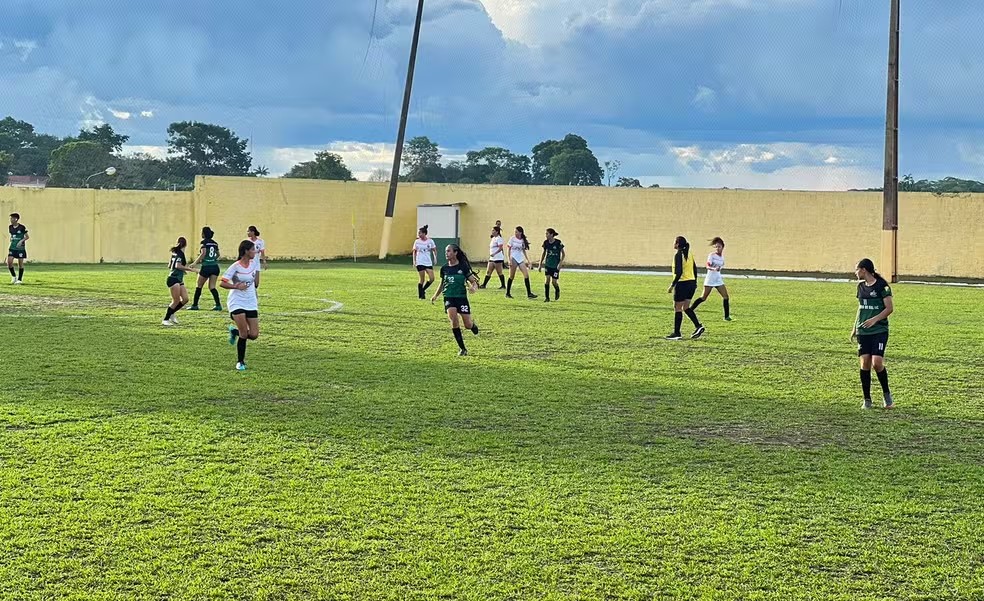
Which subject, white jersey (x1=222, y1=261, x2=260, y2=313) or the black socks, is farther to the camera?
white jersey (x1=222, y1=261, x2=260, y2=313)

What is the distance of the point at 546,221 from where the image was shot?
4862 cm

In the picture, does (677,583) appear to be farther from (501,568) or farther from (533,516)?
(533,516)

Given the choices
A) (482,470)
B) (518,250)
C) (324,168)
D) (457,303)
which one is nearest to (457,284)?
(457,303)

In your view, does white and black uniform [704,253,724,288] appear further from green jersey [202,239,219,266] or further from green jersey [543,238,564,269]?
green jersey [202,239,219,266]

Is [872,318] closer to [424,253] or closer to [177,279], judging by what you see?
[177,279]

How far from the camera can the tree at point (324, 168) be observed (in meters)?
78.6

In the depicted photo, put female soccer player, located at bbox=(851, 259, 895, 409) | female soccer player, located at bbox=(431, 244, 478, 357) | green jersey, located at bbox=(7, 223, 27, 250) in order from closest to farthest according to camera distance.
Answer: female soccer player, located at bbox=(851, 259, 895, 409), female soccer player, located at bbox=(431, 244, 478, 357), green jersey, located at bbox=(7, 223, 27, 250)

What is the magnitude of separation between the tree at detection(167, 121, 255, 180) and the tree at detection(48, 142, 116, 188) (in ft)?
18.7

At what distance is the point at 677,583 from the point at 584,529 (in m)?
1.18

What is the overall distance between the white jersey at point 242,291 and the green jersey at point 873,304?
25.0ft

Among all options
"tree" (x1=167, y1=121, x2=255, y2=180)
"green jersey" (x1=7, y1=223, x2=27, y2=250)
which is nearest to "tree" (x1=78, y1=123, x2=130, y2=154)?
"tree" (x1=167, y1=121, x2=255, y2=180)

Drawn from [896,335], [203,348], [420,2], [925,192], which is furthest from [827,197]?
[203,348]

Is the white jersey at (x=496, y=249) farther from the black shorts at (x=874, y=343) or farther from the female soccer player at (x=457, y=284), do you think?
the black shorts at (x=874, y=343)

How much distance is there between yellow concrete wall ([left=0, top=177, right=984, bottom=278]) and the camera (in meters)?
43.1
